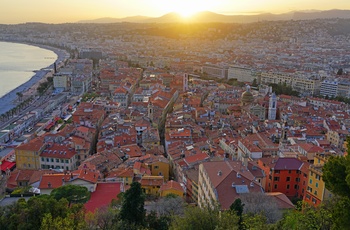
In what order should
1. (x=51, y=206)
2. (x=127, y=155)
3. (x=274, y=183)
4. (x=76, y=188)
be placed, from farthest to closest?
(x=127, y=155) < (x=274, y=183) < (x=76, y=188) < (x=51, y=206)

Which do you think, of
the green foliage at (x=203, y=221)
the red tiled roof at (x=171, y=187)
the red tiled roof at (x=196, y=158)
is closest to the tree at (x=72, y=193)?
the red tiled roof at (x=171, y=187)

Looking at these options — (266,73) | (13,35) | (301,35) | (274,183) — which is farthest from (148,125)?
(13,35)

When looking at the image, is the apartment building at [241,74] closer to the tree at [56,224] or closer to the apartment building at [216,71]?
the apartment building at [216,71]

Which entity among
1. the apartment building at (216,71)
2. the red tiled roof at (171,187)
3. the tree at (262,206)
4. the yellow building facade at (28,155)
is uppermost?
the tree at (262,206)

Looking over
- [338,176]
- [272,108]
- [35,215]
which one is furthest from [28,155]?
[272,108]

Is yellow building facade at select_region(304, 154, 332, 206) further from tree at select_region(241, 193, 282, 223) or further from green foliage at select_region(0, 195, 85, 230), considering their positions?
green foliage at select_region(0, 195, 85, 230)

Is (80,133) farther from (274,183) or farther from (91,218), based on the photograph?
(91,218)

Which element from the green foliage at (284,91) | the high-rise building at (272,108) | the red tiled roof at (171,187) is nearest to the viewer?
the red tiled roof at (171,187)

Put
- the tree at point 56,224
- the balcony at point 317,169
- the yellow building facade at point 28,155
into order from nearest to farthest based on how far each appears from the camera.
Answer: the tree at point 56,224, the balcony at point 317,169, the yellow building facade at point 28,155
